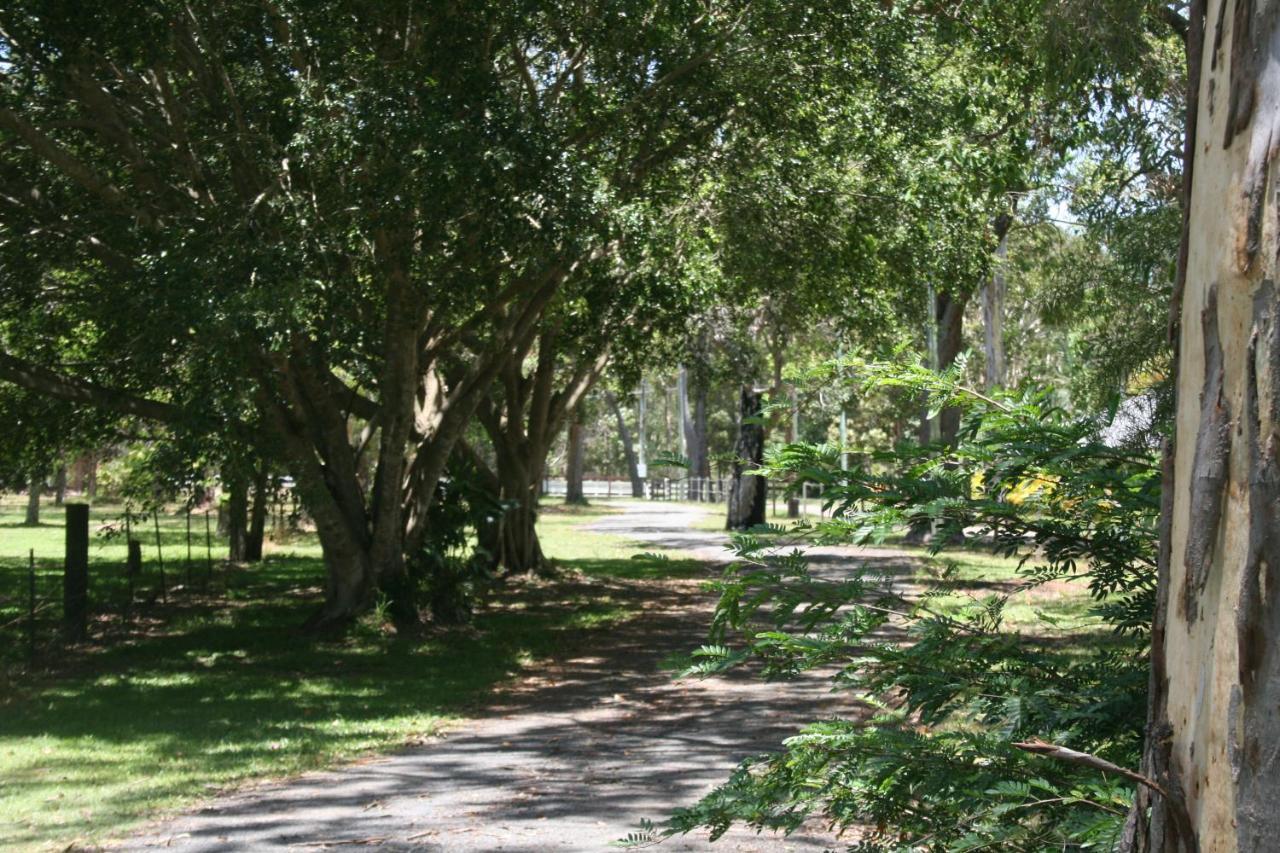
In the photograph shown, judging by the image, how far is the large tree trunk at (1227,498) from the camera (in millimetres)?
2207

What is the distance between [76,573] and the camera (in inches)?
601

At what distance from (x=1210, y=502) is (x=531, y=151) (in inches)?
386

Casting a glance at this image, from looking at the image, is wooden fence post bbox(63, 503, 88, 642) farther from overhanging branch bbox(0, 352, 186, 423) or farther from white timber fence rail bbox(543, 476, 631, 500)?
white timber fence rail bbox(543, 476, 631, 500)

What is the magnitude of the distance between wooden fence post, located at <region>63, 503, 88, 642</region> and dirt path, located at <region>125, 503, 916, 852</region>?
5497mm

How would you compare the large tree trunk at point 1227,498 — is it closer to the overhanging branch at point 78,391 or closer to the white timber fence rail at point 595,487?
the overhanging branch at point 78,391

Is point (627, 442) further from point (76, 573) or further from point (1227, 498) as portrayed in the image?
point (1227, 498)

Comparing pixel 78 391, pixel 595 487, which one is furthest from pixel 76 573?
pixel 595 487

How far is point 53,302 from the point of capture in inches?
616

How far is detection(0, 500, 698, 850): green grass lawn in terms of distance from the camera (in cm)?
882

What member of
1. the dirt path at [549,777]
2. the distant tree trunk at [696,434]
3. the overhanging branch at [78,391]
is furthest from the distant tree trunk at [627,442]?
the dirt path at [549,777]

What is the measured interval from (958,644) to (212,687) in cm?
1058

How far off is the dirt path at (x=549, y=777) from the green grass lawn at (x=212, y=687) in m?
0.56

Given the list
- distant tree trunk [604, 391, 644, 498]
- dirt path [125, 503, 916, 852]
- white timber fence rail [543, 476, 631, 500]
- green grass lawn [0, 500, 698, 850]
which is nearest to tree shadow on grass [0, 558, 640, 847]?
green grass lawn [0, 500, 698, 850]

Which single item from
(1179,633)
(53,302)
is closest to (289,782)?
(1179,633)
